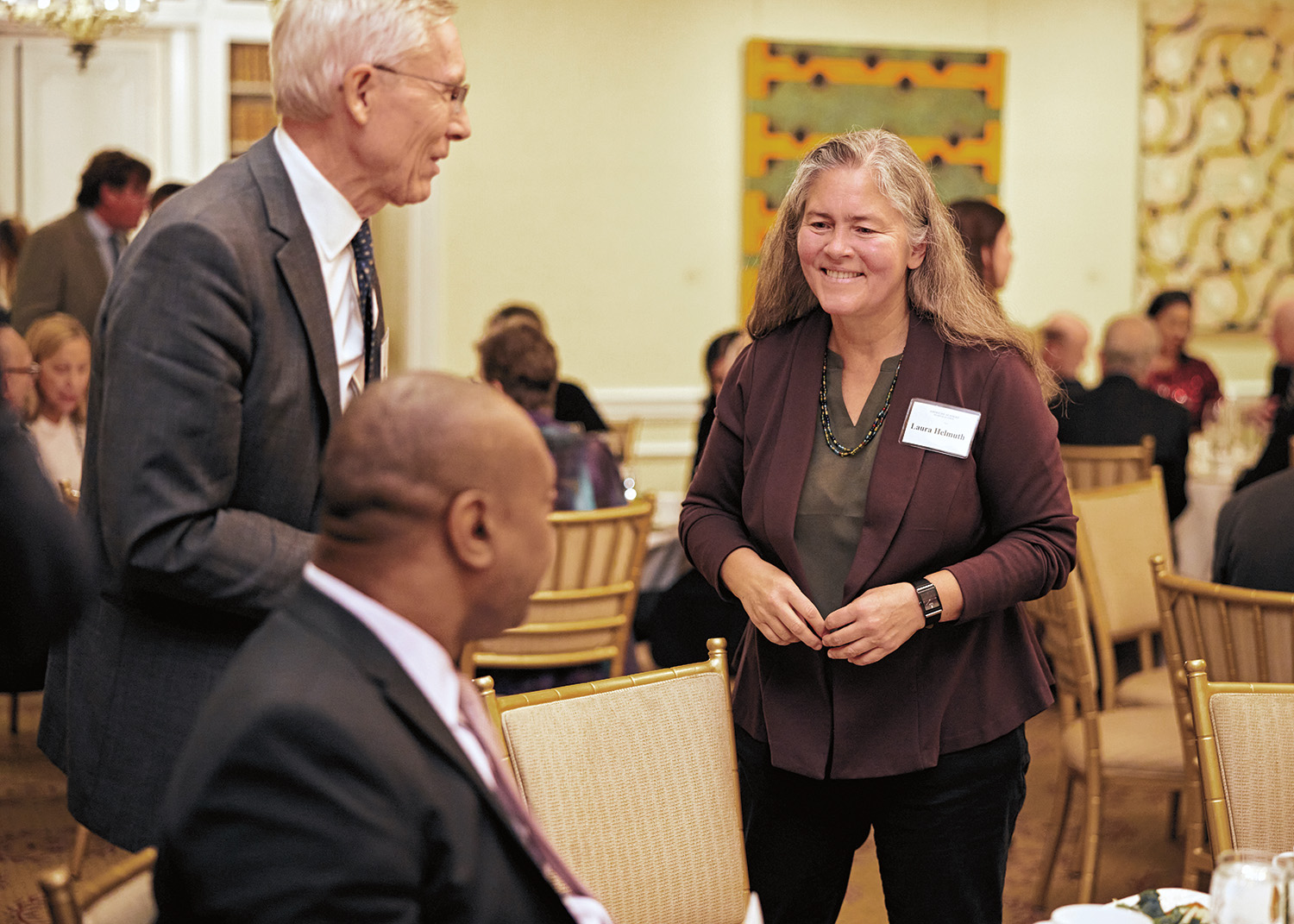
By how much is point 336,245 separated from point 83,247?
14.8 ft

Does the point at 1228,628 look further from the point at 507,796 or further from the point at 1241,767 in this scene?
the point at 507,796

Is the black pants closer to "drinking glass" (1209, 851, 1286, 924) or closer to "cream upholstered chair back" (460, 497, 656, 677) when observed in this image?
"drinking glass" (1209, 851, 1286, 924)

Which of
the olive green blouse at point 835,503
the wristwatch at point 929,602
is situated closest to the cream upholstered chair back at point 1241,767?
the wristwatch at point 929,602

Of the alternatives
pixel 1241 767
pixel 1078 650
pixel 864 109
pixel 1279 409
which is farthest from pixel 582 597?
pixel 864 109

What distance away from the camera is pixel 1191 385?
255 inches

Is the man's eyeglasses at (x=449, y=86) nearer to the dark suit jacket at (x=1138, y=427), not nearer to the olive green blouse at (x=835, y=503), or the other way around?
the olive green blouse at (x=835, y=503)

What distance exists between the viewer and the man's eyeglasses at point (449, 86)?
1.53 m

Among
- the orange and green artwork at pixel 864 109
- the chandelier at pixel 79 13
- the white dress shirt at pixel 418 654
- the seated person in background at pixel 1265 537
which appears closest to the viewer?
the white dress shirt at pixel 418 654

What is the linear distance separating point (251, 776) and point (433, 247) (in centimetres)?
557

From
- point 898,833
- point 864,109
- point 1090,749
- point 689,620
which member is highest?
point 864,109

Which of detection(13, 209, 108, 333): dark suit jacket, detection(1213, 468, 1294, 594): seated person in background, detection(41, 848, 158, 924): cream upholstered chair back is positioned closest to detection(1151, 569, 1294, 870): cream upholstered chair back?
detection(1213, 468, 1294, 594): seated person in background

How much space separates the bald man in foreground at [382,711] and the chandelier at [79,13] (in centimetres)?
576

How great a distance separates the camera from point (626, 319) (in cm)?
658

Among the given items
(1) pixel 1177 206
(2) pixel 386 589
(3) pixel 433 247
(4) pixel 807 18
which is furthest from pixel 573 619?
(1) pixel 1177 206
